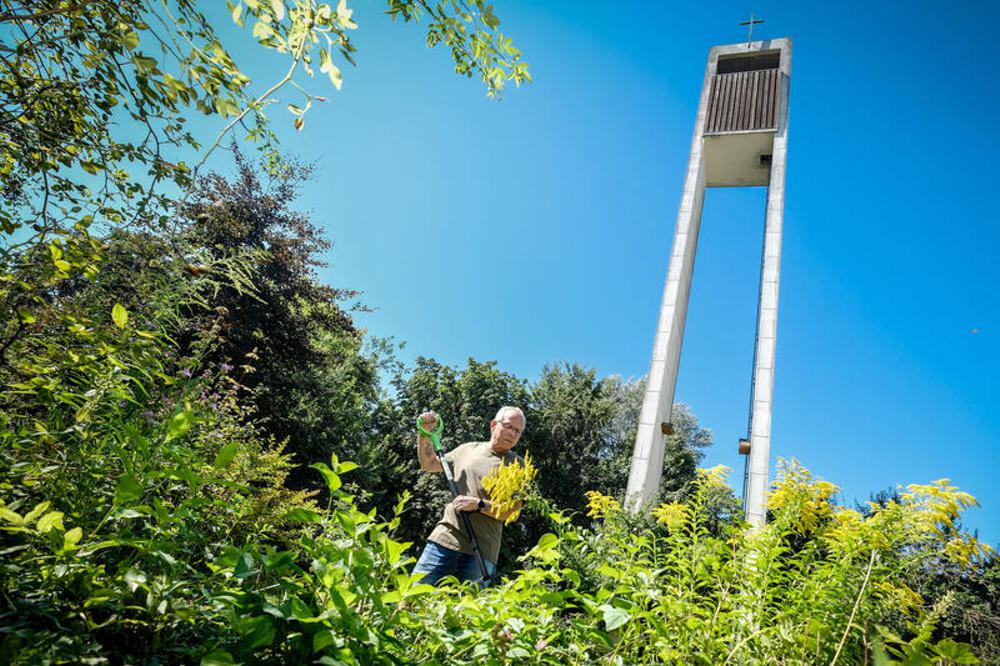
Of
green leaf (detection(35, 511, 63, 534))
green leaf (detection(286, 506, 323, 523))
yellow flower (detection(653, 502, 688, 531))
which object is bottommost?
green leaf (detection(35, 511, 63, 534))

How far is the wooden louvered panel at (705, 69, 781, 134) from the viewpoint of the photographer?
27.9ft

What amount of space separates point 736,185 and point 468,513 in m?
9.14

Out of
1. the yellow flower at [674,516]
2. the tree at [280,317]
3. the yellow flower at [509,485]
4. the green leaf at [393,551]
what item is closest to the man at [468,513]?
the yellow flower at [674,516]

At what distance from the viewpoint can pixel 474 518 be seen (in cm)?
274

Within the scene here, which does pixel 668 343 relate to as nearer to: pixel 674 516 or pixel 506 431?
pixel 506 431

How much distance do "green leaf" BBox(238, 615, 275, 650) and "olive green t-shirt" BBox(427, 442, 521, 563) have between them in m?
2.04

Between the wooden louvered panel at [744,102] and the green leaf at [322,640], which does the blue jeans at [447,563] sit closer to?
the green leaf at [322,640]

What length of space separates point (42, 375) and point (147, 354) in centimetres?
Result: 23

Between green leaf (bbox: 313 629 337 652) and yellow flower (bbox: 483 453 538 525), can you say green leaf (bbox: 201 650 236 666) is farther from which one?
yellow flower (bbox: 483 453 538 525)

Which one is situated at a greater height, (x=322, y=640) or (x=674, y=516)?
(x=674, y=516)

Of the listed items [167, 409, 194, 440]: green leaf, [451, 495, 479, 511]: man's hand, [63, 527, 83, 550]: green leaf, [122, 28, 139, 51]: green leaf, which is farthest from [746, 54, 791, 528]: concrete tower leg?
[122, 28, 139, 51]: green leaf

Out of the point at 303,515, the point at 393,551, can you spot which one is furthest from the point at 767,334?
the point at 303,515

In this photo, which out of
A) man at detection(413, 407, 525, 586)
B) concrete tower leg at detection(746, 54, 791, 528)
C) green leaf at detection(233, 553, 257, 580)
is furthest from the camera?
concrete tower leg at detection(746, 54, 791, 528)

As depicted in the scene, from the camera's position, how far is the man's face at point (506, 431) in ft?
9.73
